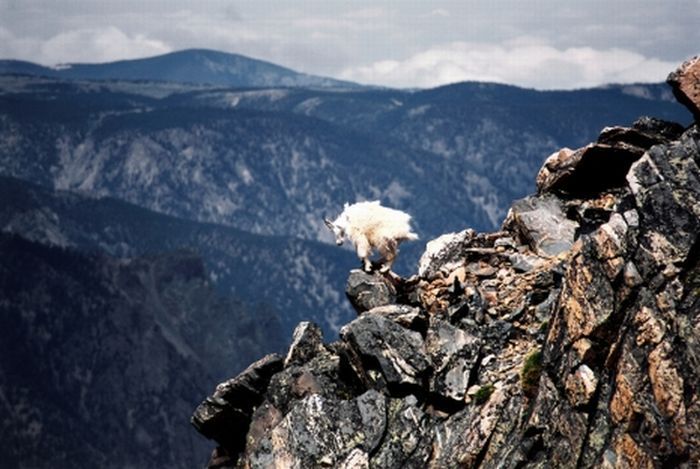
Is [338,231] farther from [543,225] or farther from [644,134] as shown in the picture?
[644,134]

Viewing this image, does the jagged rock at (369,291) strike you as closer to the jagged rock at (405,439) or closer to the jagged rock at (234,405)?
the jagged rock at (234,405)

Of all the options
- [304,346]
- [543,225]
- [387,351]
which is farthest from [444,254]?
[387,351]

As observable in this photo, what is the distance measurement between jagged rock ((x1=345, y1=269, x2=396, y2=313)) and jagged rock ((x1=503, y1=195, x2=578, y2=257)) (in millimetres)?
5492

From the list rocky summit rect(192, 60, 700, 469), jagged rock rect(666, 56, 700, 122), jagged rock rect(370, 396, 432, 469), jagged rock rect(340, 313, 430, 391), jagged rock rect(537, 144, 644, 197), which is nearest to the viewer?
rocky summit rect(192, 60, 700, 469)

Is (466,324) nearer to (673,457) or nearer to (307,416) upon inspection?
(307,416)

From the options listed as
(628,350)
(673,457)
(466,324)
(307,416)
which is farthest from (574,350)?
(307,416)

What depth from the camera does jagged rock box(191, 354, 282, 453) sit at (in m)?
42.5

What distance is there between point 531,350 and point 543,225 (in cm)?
828

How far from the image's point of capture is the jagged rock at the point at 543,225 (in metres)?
41.6

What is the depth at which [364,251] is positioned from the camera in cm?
4544

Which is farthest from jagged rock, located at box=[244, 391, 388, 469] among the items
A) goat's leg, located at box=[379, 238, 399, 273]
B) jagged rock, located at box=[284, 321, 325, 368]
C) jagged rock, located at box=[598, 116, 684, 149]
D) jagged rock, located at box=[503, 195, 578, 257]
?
jagged rock, located at box=[598, 116, 684, 149]

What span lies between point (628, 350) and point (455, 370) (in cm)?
772

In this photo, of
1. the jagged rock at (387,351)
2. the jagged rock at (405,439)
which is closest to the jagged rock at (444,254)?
the jagged rock at (387,351)

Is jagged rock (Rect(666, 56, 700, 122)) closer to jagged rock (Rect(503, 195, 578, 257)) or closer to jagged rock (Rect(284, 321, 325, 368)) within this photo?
jagged rock (Rect(503, 195, 578, 257))
